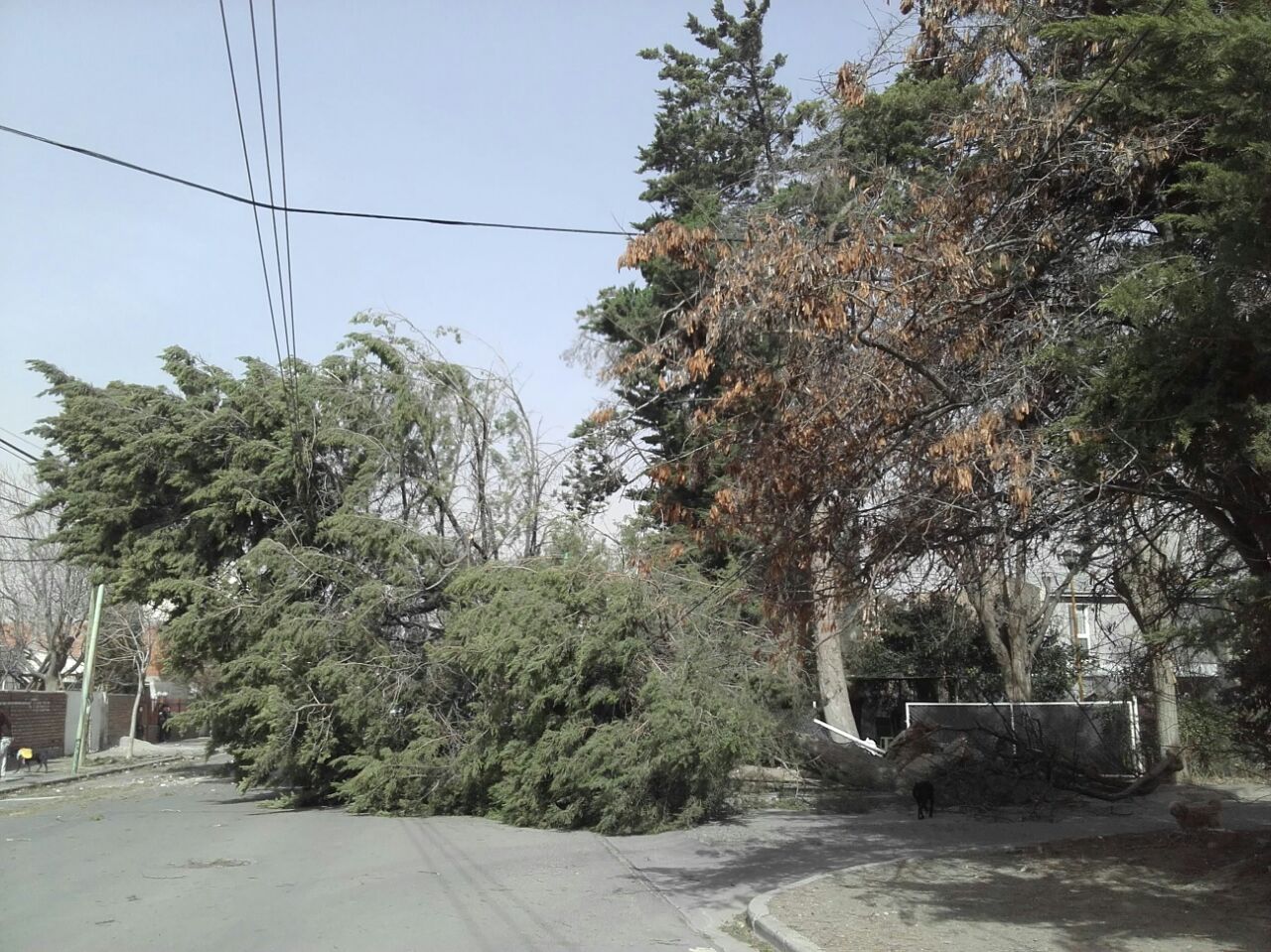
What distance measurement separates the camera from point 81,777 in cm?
2947

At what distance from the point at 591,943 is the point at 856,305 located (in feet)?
18.4

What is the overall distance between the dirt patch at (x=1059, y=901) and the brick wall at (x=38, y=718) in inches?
1168

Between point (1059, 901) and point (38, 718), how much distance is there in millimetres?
34030

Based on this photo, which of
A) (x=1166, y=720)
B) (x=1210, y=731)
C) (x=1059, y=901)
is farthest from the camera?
(x=1166, y=720)

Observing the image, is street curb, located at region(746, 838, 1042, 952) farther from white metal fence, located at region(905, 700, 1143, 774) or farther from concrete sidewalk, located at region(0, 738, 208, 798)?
concrete sidewalk, located at region(0, 738, 208, 798)

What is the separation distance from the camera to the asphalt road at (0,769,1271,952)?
8914 millimetres

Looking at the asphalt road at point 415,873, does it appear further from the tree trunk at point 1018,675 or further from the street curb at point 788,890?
the tree trunk at point 1018,675

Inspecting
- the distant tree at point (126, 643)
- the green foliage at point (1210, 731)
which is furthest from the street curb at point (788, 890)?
the distant tree at point (126, 643)

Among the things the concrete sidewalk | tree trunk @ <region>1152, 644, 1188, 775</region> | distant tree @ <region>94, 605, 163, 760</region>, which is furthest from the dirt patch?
distant tree @ <region>94, 605, 163, 760</region>

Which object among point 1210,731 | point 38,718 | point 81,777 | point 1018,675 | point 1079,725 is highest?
point 1018,675

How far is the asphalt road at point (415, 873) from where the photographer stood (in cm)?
891

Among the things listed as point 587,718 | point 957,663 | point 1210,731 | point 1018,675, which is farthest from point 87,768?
point 1210,731

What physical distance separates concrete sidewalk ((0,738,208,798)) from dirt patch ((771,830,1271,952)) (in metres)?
18.8

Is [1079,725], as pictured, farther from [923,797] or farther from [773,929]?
[773,929]
